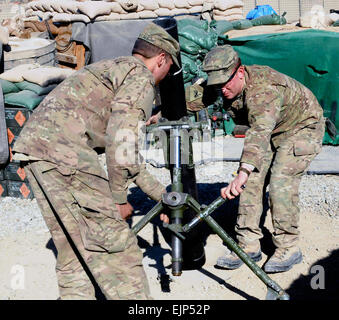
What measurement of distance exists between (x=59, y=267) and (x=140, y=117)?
1.15 m

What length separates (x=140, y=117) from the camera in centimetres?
301

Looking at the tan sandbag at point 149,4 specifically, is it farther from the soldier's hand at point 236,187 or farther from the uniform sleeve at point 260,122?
the soldier's hand at point 236,187

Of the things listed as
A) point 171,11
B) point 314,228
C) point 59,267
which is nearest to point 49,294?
point 59,267

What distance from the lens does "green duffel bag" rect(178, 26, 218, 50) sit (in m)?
10.3

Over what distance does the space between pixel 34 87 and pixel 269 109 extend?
4.09 m

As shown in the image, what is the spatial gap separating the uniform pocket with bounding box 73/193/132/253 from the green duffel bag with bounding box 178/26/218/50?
7561 mm

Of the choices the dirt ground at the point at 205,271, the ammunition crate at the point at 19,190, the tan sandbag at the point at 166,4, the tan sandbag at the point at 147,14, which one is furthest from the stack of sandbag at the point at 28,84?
the tan sandbag at the point at 166,4

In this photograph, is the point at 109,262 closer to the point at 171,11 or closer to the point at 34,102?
the point at 34,102

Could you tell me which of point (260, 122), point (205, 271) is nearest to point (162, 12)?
point (205, 271)

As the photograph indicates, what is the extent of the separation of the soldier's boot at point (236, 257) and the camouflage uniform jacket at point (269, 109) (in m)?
0.90

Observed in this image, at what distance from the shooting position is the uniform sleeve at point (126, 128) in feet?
9.74

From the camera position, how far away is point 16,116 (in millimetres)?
6688

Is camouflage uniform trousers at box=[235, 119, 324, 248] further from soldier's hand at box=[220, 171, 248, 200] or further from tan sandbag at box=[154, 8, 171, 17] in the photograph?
tan sandbag at box=[154, 8, 171, 17]

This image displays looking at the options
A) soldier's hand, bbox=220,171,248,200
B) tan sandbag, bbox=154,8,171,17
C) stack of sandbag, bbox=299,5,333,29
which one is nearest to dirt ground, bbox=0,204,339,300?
soldier's hand, bbox=220,171,248,200
